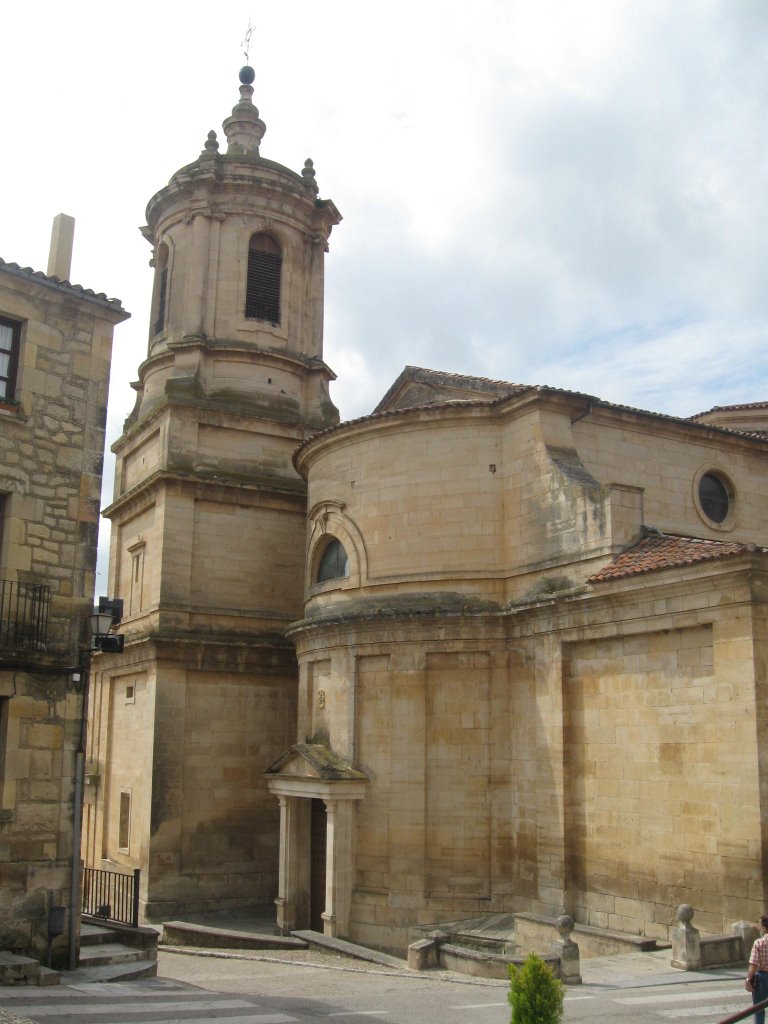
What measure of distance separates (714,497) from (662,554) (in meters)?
5.94

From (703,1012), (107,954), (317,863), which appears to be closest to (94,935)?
(107,954)

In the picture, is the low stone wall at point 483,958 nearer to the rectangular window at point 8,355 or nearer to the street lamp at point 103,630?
the street lamp at point 103,630

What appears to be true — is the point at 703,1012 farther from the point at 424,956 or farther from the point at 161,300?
the point at 161,300

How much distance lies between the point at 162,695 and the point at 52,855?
9.86 meters

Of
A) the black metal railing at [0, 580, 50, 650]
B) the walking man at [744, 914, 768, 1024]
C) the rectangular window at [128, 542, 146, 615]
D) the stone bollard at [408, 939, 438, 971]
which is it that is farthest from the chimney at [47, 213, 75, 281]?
the walking man at [744, 914, 768, 1024]

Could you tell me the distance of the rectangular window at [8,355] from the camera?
47.6 feet

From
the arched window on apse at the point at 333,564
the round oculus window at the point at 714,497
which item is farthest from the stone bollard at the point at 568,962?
the round oculus window at the point at 714,497

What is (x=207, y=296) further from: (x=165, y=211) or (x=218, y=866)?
(x=218, y=866)

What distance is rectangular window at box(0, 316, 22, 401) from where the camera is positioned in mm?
14505

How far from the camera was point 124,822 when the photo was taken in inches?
A: 958

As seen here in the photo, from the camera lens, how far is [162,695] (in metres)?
23.3

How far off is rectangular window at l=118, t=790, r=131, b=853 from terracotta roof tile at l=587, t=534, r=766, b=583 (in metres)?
13.4

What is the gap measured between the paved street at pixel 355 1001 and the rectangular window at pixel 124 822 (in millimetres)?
9908

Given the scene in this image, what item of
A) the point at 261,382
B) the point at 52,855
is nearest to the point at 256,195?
the point at 261,382
